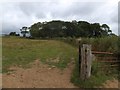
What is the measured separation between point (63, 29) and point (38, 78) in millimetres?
41170

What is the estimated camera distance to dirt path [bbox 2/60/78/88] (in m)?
7.98

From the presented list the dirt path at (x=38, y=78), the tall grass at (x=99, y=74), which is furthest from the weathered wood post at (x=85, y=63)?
the dirt path at (x=38, y=78)

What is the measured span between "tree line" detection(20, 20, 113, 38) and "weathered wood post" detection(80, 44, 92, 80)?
34.8 metres

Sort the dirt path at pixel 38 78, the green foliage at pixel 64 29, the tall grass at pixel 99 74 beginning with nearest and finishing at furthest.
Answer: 1. the dirt path at pixel 38 78
2. the tall grass at pixel 99 74
3. the green foliage at pixel 64 29

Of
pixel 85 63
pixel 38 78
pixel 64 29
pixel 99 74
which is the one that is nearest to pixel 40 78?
pixel 38 78

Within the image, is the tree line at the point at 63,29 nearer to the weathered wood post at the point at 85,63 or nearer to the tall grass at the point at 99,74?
the tall grass at the point at 99,74

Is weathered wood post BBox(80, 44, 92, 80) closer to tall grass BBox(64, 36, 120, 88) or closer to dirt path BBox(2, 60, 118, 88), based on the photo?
tall grass BBox(64, 36, 120, 88)

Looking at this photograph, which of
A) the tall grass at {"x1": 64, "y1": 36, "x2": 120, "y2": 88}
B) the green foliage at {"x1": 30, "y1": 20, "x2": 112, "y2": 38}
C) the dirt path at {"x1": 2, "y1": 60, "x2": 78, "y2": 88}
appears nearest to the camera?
the dirt path at {"x1": 2, "y1": 60, "x2": 78, "y2": 88}

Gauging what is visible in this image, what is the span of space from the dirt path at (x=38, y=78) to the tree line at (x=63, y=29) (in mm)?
33889

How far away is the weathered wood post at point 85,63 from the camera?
830 cm

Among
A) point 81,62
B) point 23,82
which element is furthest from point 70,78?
point 23,82

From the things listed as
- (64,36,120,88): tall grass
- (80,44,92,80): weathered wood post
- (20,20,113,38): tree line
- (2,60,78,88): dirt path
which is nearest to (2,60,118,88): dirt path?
(2,60,78,88): dirt path

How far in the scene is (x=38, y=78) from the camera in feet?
28.4

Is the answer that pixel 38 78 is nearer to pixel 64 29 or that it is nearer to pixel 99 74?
pixel 99 74
